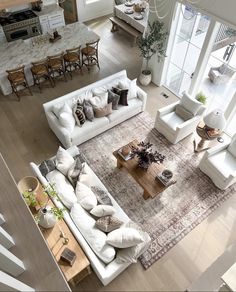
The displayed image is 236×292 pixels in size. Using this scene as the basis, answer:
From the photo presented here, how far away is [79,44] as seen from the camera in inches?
281

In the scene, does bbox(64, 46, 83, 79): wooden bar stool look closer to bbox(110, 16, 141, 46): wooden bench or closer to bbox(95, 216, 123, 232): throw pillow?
bbox(110, 16, 141, 46): wooden bench

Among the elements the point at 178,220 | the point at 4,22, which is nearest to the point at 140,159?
the point at 178,220

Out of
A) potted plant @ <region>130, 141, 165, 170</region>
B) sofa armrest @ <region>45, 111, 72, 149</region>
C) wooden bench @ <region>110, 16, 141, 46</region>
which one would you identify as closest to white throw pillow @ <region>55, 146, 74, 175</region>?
sofa armrest @ <region>45, 111, 72, 149</region>

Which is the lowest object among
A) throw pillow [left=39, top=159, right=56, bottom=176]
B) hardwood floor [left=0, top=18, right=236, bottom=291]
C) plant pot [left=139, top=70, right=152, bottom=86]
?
hardwood floor [left=0, top=18, right=236, bottom=291]

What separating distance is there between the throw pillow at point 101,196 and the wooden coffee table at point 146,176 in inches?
26.7

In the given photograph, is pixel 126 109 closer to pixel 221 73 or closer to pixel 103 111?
pixel 103 111

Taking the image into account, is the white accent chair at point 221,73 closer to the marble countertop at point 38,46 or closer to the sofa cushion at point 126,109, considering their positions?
the sofa cushion at point 126,109

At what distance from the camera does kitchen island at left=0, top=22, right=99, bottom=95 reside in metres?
6.43

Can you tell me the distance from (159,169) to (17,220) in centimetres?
398

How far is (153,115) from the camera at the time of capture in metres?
6.38

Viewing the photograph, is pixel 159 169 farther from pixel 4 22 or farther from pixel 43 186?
pixel 4 22

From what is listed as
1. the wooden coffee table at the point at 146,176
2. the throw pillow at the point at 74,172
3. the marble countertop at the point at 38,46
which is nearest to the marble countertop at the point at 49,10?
the marble countertop at the point at 38,46

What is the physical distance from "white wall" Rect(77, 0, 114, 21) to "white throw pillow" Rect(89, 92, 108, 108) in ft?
16.7

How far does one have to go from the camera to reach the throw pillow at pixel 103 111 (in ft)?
18.2
